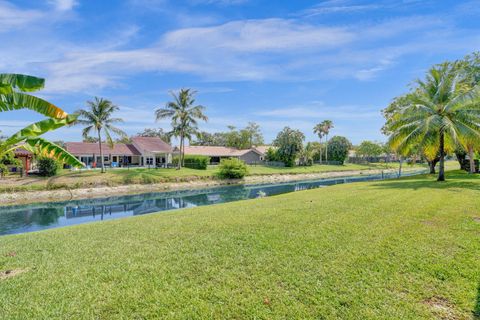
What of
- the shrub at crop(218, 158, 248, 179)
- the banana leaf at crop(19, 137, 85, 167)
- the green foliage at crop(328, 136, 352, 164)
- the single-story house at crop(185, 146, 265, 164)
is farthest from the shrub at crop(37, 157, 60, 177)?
the green foliage at crop(328, 136, 352, 164)

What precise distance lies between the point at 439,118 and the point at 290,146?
119ft

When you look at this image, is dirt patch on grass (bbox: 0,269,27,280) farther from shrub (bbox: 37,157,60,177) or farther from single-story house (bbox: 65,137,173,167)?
single-story house (bbox: 65,137,173,167)

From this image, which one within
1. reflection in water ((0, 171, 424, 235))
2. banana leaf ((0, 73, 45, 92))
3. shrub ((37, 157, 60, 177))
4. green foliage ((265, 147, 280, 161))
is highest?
banana leaf ((0, 73, 45, 92))

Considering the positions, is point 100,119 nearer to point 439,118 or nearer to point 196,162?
point 196,162

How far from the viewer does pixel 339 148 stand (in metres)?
65.7

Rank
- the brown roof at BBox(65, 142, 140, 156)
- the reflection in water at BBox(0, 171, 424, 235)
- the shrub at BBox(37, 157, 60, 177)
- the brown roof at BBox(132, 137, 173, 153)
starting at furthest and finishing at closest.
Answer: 1. the brown roof at BBox(132, 137, 173, 153)
2. the brown roof at BBox(65, 142, 140, 156)
3. the shrub at BBox(37, 157, 60, 177)
4. the reflection in water at BBox(0, 171, 424, 235)

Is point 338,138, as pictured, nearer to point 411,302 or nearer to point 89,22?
point 89,22

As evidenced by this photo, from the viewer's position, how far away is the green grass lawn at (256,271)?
147 inches

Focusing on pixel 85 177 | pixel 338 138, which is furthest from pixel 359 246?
pixel 338 138

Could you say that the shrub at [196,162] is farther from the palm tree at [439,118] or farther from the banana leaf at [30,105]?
the banana leaf at [30,105]

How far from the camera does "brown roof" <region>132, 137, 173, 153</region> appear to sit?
154 feet

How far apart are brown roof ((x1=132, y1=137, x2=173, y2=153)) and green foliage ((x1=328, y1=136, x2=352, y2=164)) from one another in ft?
129

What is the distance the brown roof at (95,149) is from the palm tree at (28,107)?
39292mm

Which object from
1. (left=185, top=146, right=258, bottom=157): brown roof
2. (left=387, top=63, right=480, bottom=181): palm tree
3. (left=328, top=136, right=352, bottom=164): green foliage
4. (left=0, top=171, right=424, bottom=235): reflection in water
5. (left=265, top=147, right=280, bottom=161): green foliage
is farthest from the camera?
(left=328, top=136, right=352, bottom=164): green foliage
